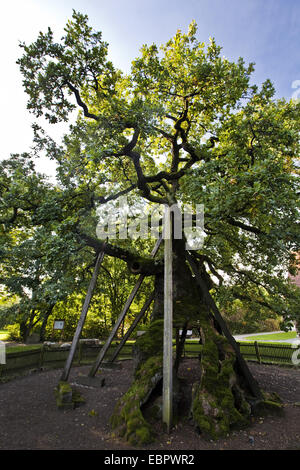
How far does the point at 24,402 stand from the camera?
7.16 meters

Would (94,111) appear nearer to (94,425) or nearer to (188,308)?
(188,308)

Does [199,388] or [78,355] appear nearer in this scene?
[199,388]

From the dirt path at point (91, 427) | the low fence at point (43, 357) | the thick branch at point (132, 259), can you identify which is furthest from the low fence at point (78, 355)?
the thick branch at point (132, 259)

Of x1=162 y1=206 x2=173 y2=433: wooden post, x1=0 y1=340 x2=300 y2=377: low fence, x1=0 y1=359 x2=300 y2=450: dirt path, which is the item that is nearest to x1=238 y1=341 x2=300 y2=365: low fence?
x1=0 y1=340 x2=300 y2=377: low fence

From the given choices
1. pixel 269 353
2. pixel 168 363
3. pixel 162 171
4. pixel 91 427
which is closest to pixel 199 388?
pixel 168 363

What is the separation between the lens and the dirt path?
15.6 ft

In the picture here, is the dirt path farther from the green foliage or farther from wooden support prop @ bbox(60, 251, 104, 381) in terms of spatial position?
the green foliage

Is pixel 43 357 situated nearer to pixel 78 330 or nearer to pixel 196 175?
pixel 78 330

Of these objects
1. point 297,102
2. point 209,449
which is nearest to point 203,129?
point 297,102

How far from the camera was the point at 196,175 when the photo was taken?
698cm

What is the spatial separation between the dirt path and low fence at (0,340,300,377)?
1.66 m

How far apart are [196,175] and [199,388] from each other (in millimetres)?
5634

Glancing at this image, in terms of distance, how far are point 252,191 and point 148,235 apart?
916cm

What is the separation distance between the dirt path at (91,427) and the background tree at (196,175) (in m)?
0.35
